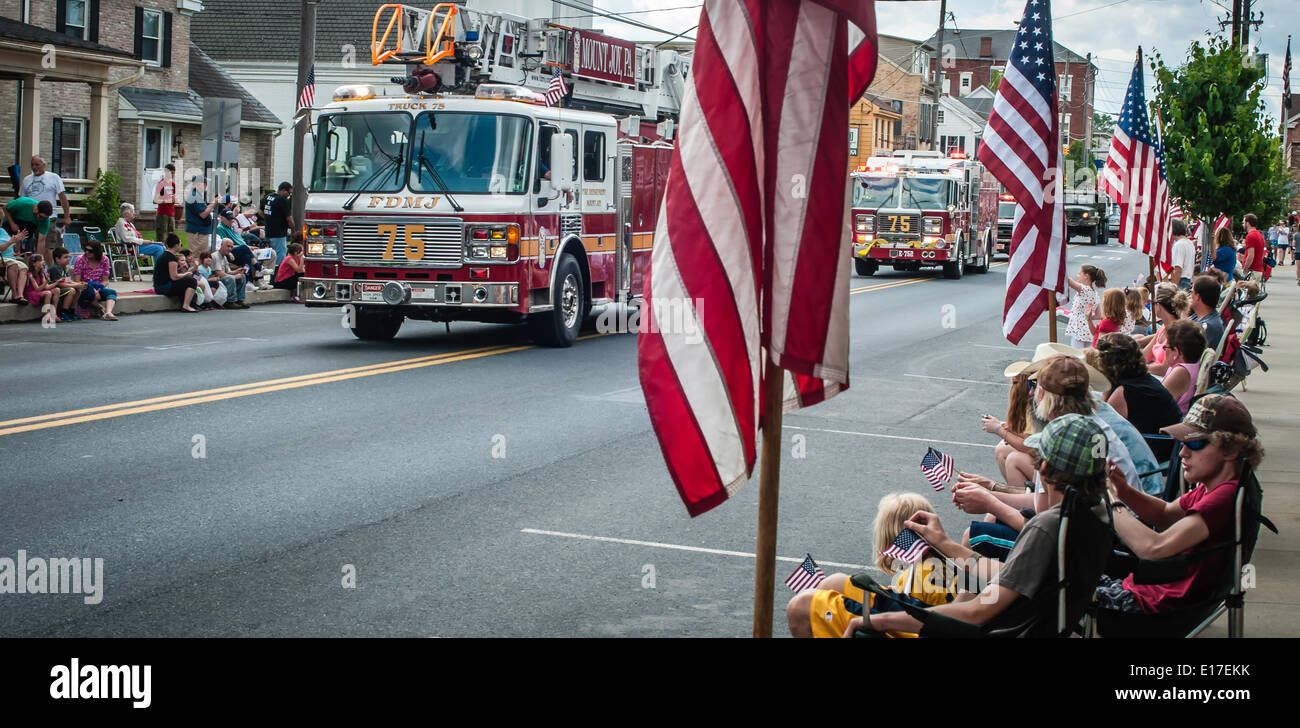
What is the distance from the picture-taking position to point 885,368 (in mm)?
16531

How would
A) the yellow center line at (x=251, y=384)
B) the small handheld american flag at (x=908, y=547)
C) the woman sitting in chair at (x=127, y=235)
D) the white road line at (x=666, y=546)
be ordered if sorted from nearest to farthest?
the small handheld american flag at (x=908, y=547) → the white road line at (x=666, y=546) → the yellow center line at (x=251, y=384) → the woman sitting in chair at (x=127, y=235)

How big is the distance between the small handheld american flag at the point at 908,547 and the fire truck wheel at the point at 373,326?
41.5 ft

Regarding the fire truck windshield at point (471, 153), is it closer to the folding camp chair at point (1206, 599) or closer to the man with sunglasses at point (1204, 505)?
the man with sunglasses at point (1204, 505)

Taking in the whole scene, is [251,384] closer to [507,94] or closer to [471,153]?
[471,153]

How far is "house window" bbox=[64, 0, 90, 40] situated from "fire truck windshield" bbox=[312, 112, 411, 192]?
21.6m

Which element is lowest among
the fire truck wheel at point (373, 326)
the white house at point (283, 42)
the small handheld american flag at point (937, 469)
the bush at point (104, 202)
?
the small handheld american flag at point (937, 469)

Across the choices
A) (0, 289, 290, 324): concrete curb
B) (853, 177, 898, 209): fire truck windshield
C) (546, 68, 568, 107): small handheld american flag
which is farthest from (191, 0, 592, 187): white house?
(546, 68, 568, 107): small handheld american flag

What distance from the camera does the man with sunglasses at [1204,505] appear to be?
5.56 m

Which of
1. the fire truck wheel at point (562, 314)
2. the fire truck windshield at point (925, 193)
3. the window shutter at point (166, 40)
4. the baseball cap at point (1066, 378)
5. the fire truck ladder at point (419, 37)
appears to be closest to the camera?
the baseball cap at point (1066, 378)

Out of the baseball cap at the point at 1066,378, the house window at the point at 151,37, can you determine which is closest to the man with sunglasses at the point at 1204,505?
the baseball cap at the point at 1066,378

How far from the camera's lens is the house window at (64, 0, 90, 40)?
34.9 m

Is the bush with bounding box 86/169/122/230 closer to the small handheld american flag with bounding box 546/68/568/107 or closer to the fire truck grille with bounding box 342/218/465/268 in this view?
the fire truck grille with bounding box 342/218/465/268
